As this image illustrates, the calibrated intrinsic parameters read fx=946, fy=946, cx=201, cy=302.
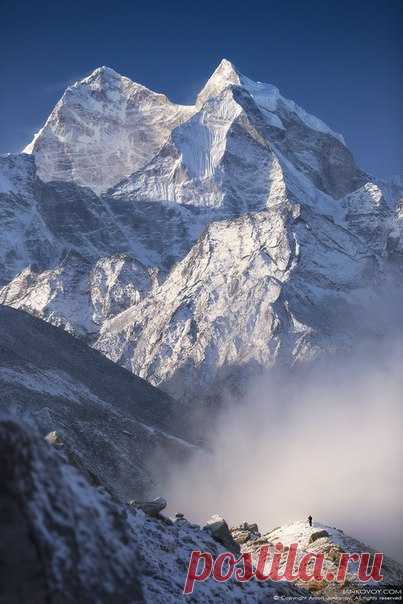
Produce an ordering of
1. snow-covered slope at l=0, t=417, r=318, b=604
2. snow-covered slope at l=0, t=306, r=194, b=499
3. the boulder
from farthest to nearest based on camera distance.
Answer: snow-covered slope at l=0, t=306, r=194, b=499
the boulder
snow-covered slope at l=0, t=417, r=318, b=604

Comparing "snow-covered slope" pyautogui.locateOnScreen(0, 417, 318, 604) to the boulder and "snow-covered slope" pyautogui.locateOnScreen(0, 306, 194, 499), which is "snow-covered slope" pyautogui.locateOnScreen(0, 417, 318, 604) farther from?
"snow-covered slope" pyautogui.locateOnScreen(0, 306, 194, 499)

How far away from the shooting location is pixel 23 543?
23.3m

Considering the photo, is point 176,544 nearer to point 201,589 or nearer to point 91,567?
point 201,589

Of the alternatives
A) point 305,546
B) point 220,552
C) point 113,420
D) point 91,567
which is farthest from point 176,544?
point 113,420

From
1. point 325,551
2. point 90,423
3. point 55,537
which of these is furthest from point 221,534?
point 90,423

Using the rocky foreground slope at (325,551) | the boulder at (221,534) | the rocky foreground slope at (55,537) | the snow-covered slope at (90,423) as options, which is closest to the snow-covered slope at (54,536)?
the rocky foreground slope at (55,537)

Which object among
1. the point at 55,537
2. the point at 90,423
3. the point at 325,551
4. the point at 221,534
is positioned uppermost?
the point at 90,423

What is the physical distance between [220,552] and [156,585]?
729cm

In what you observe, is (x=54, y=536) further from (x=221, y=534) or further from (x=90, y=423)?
(x=90, y=423)

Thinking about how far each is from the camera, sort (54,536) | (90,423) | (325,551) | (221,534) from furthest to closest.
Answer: (90,423) → (325,551) → (221,534) → (54,536)

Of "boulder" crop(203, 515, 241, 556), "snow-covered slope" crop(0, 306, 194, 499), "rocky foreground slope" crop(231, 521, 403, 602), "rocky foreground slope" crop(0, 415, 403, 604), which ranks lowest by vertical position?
"rocky foreground slope" crop(0, 415, 403, 604)

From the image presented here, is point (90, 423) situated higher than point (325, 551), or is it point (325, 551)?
point (90, 423)

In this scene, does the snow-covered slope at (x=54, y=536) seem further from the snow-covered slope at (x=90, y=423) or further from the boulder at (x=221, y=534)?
the snow-covered slope at (x=90, y=423)

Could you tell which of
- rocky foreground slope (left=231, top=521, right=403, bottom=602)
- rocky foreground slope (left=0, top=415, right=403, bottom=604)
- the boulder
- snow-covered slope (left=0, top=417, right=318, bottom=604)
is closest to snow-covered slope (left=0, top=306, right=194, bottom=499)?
rocky foreground slope (left=231, top=521, right=403, bottom=602)
